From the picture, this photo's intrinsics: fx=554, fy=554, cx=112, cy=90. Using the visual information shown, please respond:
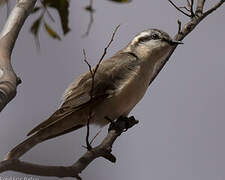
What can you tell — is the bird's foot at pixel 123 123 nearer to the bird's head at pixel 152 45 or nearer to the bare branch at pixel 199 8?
the bird's head at pixel 152 45

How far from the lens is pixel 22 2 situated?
4.17 metres

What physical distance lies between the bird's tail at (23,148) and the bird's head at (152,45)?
1.35 m

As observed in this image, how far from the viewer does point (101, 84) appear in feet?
15.3

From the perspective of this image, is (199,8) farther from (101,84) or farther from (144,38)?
(101,84)

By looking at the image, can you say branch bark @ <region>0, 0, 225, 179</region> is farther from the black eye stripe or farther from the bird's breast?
the black eye stripe

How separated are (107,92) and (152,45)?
784 mm

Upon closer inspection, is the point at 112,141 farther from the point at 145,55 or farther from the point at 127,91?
the point at 145,55

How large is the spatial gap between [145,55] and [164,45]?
0.70ft

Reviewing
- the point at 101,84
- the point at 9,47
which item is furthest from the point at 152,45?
the point at 9,47

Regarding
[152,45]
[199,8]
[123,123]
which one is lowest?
[123,123]

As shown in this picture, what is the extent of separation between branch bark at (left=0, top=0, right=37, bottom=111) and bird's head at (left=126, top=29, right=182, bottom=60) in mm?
1306

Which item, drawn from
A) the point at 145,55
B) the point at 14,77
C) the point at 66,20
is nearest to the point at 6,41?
the point at 14,77

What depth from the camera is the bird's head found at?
5035mm

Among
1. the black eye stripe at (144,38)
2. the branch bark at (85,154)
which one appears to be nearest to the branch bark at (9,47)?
the branch bark at (85,154)
